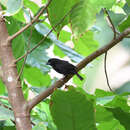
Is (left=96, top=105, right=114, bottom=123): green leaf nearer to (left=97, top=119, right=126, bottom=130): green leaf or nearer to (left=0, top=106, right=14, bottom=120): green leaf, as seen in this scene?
(left=97, top=119, right=126, bottom=130): green leaf

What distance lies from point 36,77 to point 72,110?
27.4 inches

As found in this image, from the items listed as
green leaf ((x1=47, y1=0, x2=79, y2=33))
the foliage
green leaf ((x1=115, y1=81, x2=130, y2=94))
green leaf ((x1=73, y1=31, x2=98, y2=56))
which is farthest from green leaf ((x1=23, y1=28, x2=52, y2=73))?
green leaf ((x1=115, y1=81, x2=130, y2=94))

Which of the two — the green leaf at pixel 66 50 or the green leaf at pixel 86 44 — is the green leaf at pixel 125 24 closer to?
the green leaf at pixel 66 50

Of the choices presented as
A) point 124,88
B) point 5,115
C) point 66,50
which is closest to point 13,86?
point 5,115

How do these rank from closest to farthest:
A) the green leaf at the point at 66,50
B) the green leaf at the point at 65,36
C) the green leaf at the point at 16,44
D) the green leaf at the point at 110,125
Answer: the green leaf at the point at 110,125 → the green leaf at the point at 16,44 → the green leaf at the point at 66,50 → the green leaf at the point at 65,36

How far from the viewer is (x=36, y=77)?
1.32 meters

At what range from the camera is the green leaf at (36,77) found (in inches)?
51.4

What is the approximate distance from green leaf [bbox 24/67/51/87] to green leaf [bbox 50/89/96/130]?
0.67m

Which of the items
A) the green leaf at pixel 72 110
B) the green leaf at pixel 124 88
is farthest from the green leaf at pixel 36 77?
the green leaf at pixel 124 88

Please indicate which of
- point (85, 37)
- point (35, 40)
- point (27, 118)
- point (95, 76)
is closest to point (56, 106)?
point (27, 118)

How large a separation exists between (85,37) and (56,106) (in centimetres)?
79

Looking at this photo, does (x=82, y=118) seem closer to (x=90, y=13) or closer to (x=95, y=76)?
(x=90, y=13)

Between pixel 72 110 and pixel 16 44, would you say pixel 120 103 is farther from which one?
pixel 16 44

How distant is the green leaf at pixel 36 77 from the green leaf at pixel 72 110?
26.2 inches
